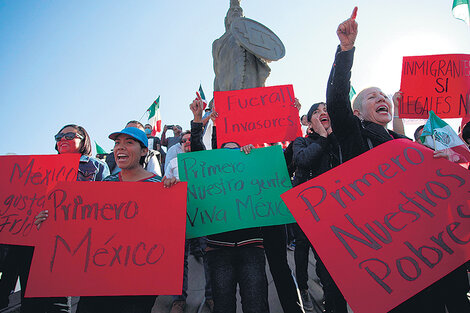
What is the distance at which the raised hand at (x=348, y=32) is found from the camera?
1.61 metres

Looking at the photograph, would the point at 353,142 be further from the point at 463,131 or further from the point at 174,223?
the point at 463,131

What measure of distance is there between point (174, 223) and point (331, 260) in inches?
37.0

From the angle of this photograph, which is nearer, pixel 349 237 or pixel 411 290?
pixel 411 290

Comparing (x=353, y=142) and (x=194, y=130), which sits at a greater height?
(x=194, y=130)

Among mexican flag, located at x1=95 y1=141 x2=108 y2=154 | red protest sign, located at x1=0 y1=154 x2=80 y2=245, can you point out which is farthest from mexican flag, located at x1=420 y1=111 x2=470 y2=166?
mexican flag, located at x1=95 y1=141 x2=108 y2=154

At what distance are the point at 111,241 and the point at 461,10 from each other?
6.30m

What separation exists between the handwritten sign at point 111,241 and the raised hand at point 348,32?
1.38 meters

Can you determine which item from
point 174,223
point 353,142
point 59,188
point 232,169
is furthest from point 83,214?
point 353,142

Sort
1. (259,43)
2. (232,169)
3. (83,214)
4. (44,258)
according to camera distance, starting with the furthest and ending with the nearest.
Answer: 1. (259,43)
2. (232,169)
3. (83,214)
4. (44,258)

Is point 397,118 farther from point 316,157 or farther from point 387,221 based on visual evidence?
point 387,221

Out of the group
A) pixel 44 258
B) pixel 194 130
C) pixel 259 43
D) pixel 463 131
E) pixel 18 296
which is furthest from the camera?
pixel 259 43

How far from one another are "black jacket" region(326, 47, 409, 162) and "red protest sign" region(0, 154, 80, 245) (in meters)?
2.03

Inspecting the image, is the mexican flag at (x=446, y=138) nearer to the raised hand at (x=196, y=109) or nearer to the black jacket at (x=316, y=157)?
the black jacket at (x=316, y=157)

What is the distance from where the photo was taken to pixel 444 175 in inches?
56.4
